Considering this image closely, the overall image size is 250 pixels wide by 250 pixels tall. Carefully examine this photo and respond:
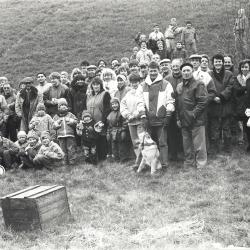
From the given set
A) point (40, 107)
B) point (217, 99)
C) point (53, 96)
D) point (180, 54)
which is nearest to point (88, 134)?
point (40, 107)

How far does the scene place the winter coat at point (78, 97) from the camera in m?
11.6

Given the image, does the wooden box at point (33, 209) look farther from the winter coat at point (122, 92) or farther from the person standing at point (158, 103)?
the winter coat at point (122, 92)

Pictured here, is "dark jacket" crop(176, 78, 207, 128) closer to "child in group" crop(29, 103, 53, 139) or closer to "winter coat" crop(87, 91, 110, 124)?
"winter coat" crop(87, 91, 110, 124)

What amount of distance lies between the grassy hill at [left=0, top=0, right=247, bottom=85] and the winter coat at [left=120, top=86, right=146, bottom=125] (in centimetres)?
903

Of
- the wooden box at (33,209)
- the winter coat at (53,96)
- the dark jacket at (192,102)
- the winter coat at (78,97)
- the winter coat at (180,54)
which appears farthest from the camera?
the winter coat at (180,54)

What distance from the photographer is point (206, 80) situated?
10.2 meters

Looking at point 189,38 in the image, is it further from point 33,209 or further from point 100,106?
point 33,209

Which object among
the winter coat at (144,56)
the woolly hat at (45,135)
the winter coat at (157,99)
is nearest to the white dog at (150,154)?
the winter coat at (157,99)

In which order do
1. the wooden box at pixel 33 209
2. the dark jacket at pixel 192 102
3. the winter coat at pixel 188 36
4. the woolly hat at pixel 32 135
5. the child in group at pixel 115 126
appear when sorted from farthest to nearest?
1. the winter coat at pixel 188 36
2. the woolly hat at pixel 32 135
3. the child in group at pixel 115 126
4. the dark jacket at pixel 192 102
5. the wooden box at pixel 33 209

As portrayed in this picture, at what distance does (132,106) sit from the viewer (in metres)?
10.3

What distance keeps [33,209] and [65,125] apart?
4.36 meters

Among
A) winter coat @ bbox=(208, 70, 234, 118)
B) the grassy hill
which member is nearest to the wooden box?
winter coat @ bbox=(208, 70, 234, 118)

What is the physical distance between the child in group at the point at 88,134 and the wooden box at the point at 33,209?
3.52m

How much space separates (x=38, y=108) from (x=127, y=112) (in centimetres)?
239
